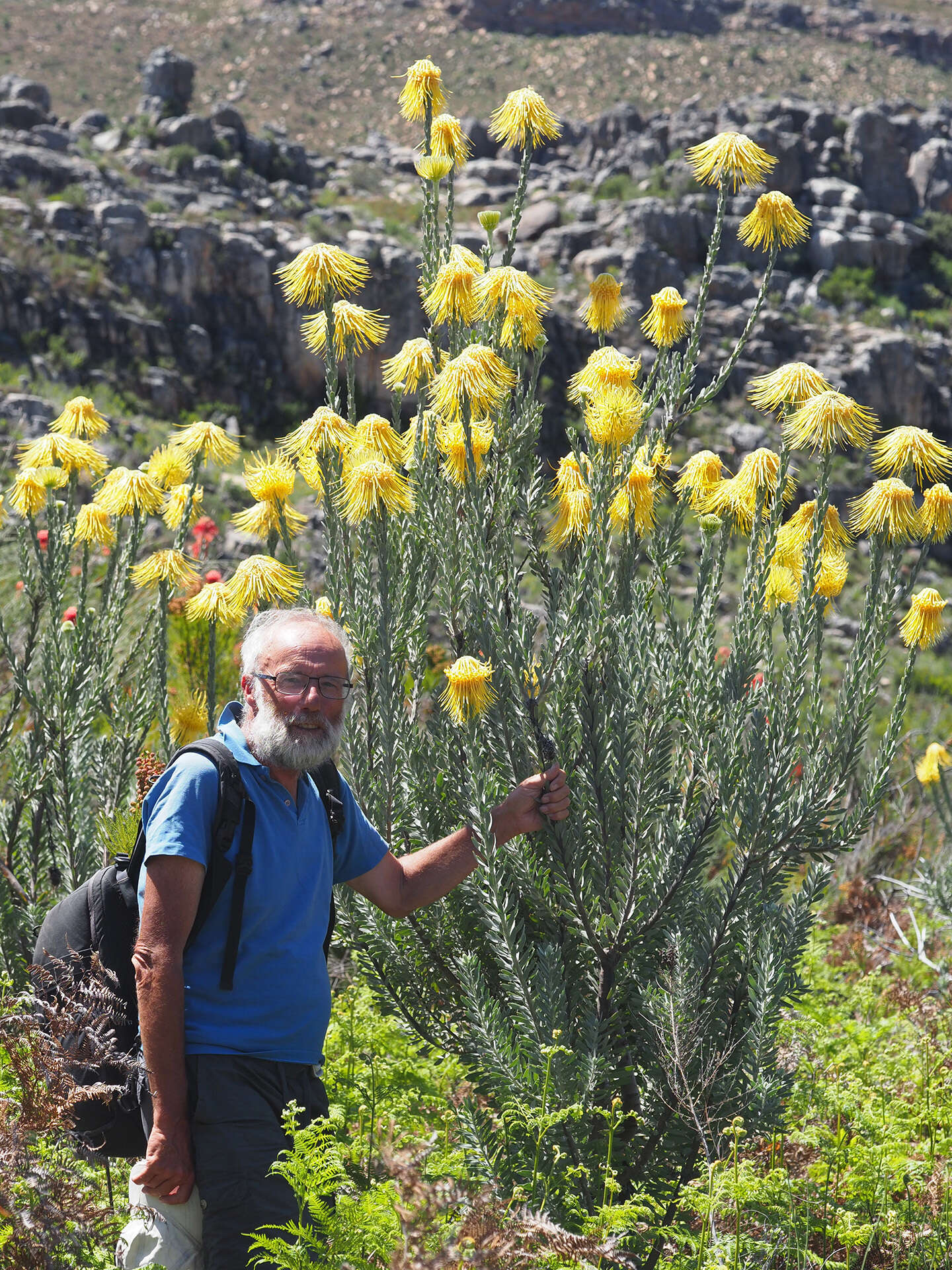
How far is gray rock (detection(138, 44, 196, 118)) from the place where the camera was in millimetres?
40438

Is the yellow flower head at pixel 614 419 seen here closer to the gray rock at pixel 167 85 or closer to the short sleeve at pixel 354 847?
the short sleeve at pixel 354 847

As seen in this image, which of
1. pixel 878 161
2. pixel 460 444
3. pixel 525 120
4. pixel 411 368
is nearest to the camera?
pixel 460 444

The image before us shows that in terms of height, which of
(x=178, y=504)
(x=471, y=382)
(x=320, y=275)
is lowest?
(x=178, y=504)

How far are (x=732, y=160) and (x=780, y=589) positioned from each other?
1.12m

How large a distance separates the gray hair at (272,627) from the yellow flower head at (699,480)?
1121mm

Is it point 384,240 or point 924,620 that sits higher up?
point 924,620

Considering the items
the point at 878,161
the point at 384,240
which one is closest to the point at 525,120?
the point at 384,240

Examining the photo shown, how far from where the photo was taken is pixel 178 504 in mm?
3666

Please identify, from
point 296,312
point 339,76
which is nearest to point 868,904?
point 296,312

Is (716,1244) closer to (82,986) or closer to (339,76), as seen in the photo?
(82,986)

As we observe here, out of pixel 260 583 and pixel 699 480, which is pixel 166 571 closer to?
pixel 260 583

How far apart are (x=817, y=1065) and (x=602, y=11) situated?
83.3 m

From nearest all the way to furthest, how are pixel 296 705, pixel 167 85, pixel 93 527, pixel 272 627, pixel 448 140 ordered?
pixel 296 705 < pixel 272 627 < pixel 448 140 < pixel 93 527 < pixel 167 85

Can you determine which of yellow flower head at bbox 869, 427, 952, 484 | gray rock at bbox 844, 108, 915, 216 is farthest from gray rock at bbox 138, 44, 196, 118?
yellow flower head at bbox 869, 427, 952, 484
